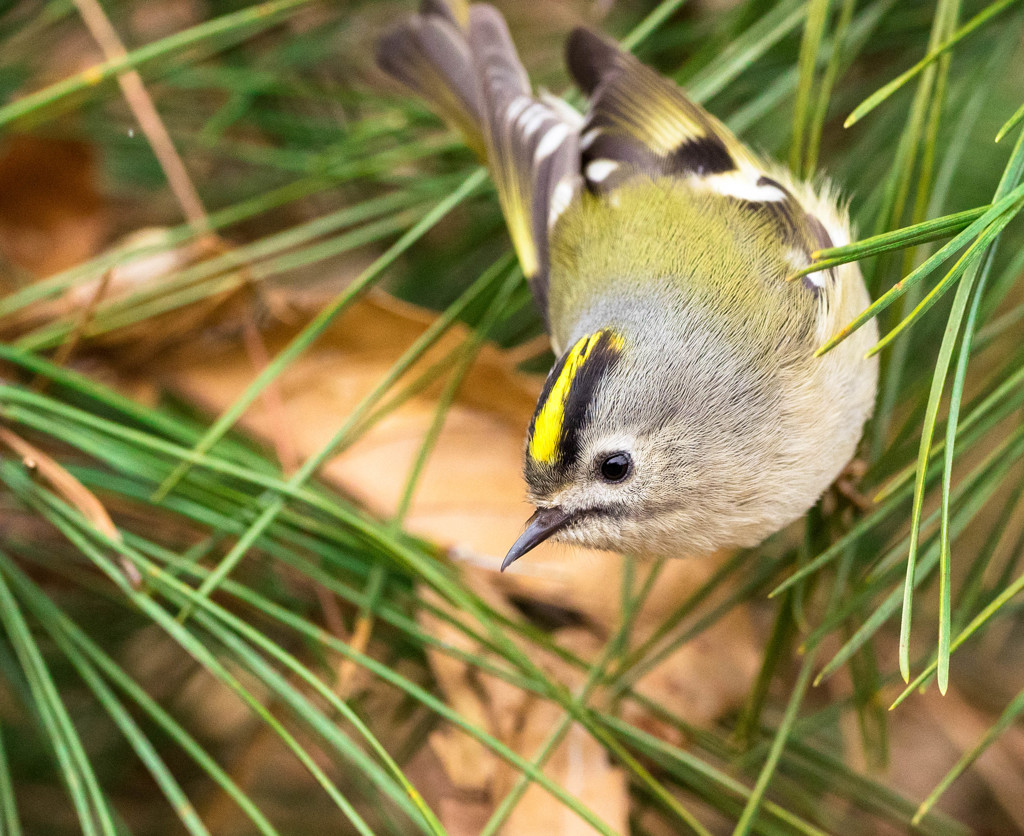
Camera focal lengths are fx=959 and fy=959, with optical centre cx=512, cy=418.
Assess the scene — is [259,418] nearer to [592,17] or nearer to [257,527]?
[257,527]

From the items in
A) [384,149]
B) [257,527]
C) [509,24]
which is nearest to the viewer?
[257,527]

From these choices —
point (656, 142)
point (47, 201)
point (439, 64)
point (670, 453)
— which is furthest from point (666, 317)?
point (47, 201)

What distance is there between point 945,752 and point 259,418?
1128 millimetres

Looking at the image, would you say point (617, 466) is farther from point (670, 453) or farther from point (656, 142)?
point (656, 142)

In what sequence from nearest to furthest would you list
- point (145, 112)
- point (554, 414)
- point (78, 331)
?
1. point (554, 414)
2. point (78, 331)
3. point (145, 112)

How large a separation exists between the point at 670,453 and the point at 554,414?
0.35ft

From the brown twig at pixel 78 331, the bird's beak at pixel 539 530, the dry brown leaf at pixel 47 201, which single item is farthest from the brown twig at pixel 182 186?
the bird's beak at pixel 539 530

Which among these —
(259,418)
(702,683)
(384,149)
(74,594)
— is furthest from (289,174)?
(702,683)

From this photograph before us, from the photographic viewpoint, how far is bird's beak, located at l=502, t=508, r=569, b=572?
2.68 feet

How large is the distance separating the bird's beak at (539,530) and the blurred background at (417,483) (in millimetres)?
71

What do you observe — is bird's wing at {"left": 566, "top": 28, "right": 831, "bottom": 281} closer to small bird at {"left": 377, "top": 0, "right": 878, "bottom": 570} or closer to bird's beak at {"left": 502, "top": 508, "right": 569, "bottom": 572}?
→ small bird at {"left": 377, "top": 0, "right": 878, "bottom": 570}

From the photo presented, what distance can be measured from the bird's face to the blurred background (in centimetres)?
8

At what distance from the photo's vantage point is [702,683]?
0.97m

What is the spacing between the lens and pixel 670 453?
812 mm
